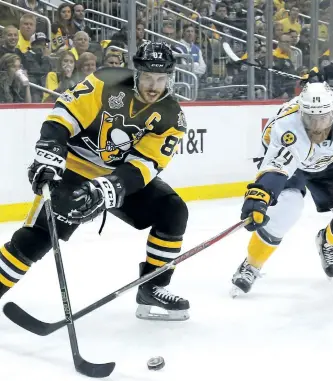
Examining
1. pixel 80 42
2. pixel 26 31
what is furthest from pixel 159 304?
pixel 80 42

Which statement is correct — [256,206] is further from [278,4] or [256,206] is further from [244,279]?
[278,4]

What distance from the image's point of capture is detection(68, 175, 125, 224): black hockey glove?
2.57m

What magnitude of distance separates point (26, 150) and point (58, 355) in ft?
9.46

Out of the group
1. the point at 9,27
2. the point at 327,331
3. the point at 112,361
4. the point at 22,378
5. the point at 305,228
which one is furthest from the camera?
the point at 9,27

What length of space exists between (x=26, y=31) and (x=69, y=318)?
3.45m

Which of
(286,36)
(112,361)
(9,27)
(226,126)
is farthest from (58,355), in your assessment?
(286,36)

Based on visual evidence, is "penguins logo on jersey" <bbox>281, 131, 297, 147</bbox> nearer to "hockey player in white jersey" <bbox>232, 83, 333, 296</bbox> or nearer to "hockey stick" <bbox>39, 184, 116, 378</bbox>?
"hockey player in white jersey" <bbox>232, 83, 333, 296</bbox>

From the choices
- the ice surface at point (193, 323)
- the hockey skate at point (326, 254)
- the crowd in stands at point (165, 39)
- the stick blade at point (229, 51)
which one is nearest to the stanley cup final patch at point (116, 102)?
the ice surface at point (193, 323)

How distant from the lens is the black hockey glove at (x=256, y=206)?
285 centimetres

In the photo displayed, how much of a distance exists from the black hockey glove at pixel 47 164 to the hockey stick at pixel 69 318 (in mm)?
29

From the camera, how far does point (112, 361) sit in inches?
98.1

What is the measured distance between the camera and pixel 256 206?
9.36ft

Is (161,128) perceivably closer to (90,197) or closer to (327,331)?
(90,197)

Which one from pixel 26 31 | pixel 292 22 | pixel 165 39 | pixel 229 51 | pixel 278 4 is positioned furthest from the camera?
pixel 292 22
